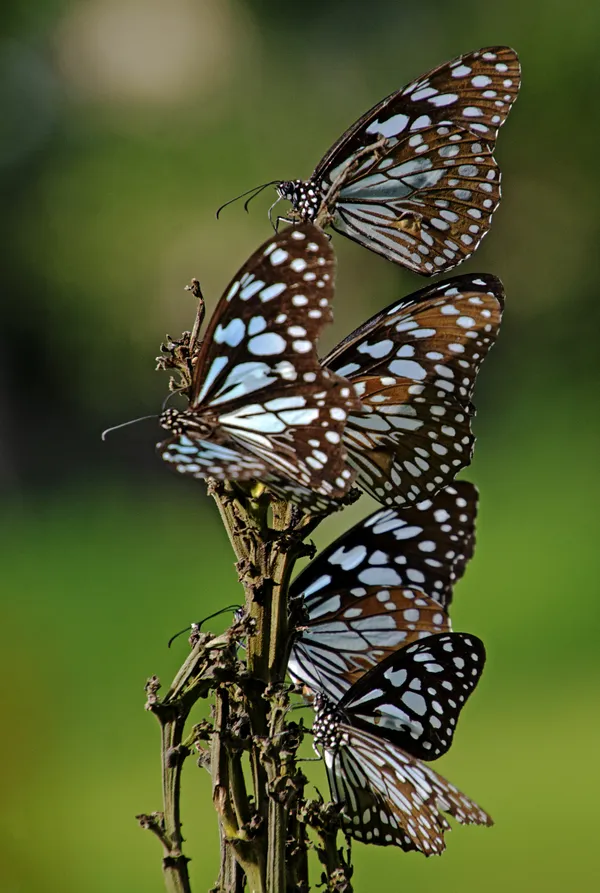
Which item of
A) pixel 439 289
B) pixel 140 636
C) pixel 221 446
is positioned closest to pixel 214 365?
pixel 221 446

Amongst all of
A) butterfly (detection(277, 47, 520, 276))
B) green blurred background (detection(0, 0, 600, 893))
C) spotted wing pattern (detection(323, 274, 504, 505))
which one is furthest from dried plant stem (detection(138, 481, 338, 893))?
green blurred background (detection(0, 0, 600, 893))

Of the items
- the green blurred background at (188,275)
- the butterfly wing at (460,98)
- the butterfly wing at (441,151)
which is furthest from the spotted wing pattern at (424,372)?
the green blurred background at (188,275)

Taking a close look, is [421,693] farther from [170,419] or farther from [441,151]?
[441,151]

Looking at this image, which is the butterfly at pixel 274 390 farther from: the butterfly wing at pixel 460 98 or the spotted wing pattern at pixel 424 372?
the butterfly wing at pixel 460 98

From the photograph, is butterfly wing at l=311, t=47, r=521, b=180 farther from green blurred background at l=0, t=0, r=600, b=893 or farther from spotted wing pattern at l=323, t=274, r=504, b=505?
green blurred background at l=0, t=0, r=600, b=893

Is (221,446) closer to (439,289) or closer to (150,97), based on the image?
(439,289)
